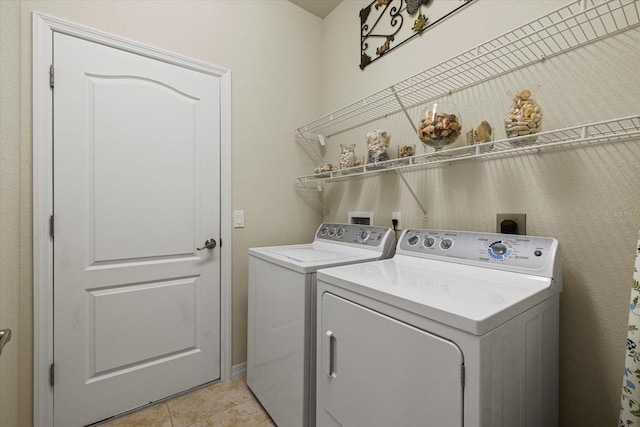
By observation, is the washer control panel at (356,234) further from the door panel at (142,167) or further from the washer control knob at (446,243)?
the door panel at (142,167)

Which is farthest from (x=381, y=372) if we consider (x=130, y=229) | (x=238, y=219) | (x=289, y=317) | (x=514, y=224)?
(x=130, y=229)

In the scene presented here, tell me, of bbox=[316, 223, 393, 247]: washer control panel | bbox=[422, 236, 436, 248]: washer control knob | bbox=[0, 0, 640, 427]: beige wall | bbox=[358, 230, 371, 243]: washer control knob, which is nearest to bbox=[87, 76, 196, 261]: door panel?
bbox=[0, 0, 640, 427]: beige wall

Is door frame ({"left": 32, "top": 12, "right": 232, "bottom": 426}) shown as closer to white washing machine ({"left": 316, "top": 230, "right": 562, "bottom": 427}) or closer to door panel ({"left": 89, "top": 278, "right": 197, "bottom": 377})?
door panel ({"left": 89, "top": 278, "right": 197, "bottom": 377})

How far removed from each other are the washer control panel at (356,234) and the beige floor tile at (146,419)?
139 centimetres

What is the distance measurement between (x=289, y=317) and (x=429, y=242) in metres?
0.78

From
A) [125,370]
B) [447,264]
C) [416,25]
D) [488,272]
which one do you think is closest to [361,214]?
[447,264]

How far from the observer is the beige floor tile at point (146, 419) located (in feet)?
5.06

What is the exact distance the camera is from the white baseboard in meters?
1.98

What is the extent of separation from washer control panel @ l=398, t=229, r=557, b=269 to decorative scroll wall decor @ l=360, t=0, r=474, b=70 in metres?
1.19

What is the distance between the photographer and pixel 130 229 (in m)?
1.64

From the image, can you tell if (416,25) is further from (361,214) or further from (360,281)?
(360,281)

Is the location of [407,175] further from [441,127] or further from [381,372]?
[381,372]

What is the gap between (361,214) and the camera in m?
2.05

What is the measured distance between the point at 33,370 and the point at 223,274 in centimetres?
100
